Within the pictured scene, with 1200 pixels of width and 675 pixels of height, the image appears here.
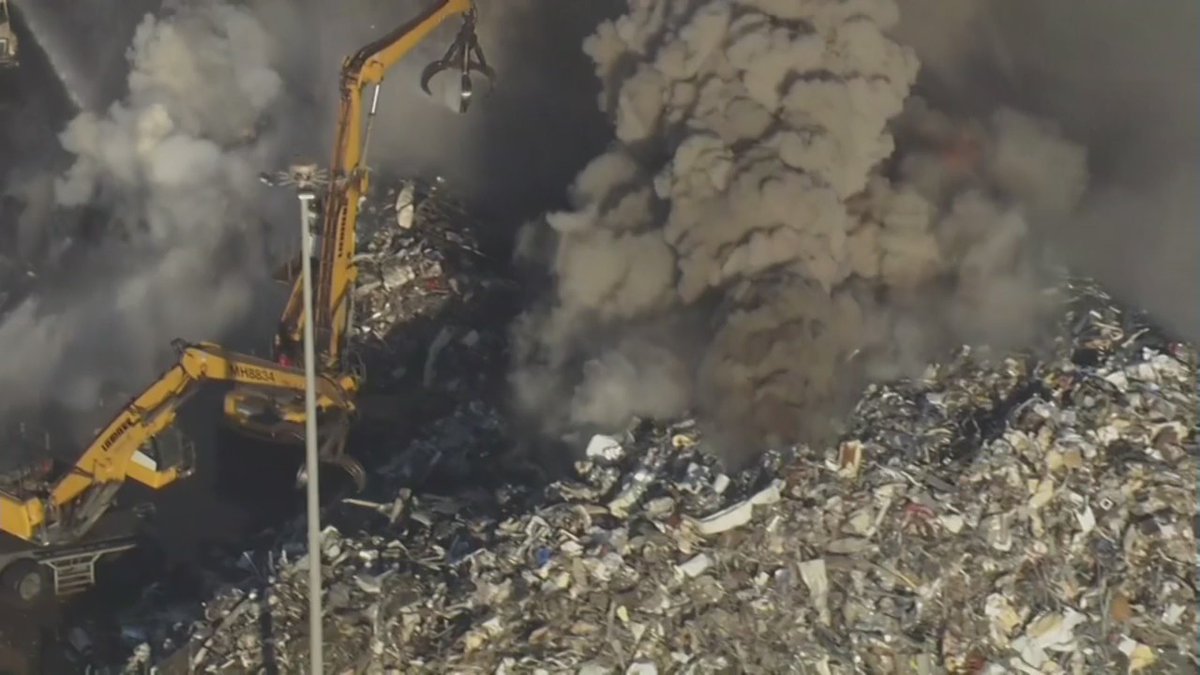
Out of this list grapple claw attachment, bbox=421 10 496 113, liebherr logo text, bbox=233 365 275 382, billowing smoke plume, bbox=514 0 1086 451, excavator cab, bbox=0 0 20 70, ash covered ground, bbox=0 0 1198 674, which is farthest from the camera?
excavator cab, bbox=0 0 20 70

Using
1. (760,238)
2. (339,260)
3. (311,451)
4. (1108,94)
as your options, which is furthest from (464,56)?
(311,451)

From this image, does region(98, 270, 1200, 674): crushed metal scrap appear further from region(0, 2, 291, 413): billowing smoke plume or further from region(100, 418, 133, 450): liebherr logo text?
region(0, 2, 291, 413): billowing smoke plume

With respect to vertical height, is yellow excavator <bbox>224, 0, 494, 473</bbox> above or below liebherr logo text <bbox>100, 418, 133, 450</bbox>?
above

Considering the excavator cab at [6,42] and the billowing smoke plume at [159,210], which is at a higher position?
the excavator cab at [6,42]

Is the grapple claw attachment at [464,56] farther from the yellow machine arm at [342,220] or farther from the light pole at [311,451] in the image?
the light pole at [311,451]

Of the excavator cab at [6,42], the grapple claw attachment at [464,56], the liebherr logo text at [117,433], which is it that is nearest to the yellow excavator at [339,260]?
the liebherr logo text at [117,433]

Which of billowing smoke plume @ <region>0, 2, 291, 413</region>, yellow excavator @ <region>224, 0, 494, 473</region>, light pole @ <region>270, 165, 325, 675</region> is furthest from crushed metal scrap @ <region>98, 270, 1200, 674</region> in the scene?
billowing smoke plume @ <region>0, 2, 291, 413</region>

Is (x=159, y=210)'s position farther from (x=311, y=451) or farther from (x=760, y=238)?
(x=311, y=451)
